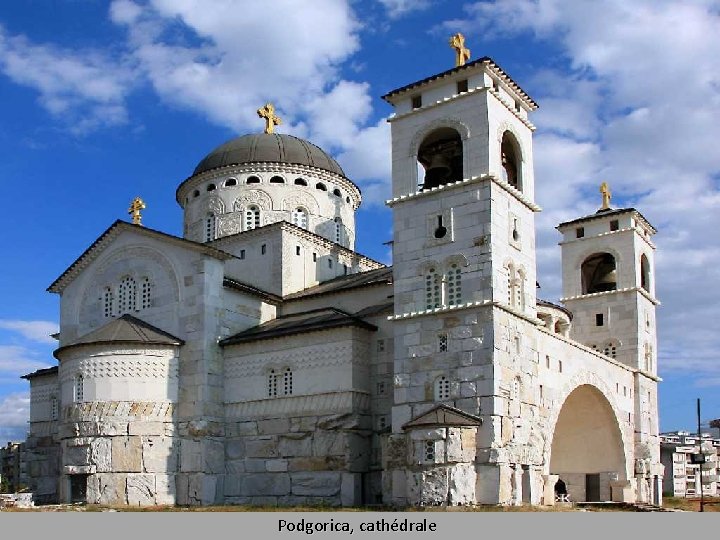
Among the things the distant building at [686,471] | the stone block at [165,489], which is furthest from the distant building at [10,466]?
the distant building at [686,471]

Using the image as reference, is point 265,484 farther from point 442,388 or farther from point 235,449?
point 442,388

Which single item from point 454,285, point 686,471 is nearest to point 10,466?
point 454,285

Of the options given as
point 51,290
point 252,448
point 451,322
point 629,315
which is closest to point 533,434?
point 451,322

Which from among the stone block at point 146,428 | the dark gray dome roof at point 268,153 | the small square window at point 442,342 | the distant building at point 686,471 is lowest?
the distant building at point 686,471

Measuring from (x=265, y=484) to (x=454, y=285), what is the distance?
36.6 feet

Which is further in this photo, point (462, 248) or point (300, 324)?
point (300, 324)

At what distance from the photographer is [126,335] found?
131 feet

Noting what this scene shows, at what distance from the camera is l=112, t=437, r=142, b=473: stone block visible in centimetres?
3853

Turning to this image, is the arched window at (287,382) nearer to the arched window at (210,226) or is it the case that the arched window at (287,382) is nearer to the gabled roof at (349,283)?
the gabled roof at (349,283)

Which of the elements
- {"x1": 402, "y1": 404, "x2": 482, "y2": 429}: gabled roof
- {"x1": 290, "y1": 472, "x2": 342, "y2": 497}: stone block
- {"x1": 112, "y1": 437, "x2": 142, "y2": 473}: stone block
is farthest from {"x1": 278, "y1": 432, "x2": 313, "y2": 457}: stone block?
{"x1": 112, "y1": 437, "x2": 142, "y2": 473}: stone block

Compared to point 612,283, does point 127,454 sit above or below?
below

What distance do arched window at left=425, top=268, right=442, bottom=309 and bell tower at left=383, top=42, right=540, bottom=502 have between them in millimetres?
37

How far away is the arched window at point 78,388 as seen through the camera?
39.8 m

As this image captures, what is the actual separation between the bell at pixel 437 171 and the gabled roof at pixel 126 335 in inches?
478
